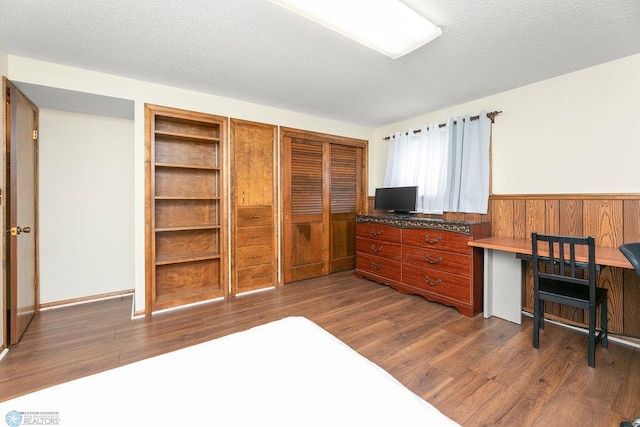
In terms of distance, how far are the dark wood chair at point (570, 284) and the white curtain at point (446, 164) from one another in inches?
44.4

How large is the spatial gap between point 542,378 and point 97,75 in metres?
4.37

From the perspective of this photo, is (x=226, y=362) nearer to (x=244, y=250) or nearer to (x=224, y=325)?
(x=224, y=325)

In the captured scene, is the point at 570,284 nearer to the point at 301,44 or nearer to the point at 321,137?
the point at 301,44

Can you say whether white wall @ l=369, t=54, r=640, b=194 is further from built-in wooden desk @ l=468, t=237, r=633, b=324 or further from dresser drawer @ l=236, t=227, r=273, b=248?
dresser drawer @ l=236, t=227, r=273, b=248

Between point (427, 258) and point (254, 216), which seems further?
point (254, 216)

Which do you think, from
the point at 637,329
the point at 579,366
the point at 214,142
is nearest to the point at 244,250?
the point at 214,142

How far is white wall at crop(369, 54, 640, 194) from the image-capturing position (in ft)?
7.59

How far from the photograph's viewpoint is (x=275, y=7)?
174 centimetres

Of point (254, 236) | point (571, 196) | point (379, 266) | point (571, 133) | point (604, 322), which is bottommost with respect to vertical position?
point (604, 322)

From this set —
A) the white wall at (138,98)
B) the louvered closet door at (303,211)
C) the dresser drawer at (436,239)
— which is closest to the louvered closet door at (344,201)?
the louvered closet door at (303,211)

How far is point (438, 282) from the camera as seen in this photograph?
3.02 meters

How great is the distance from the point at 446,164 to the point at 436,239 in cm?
112

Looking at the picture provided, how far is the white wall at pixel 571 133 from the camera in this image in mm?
2312

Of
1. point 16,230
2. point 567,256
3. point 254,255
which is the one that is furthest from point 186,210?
point 567,256
